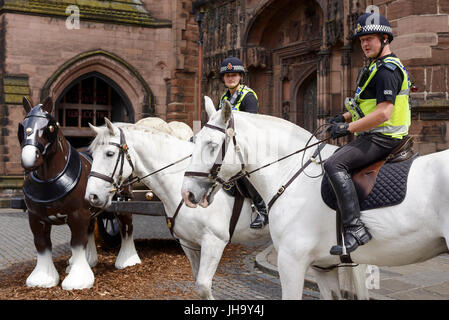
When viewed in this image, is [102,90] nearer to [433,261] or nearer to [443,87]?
[443,87]

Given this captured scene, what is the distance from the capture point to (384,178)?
9.53 ft

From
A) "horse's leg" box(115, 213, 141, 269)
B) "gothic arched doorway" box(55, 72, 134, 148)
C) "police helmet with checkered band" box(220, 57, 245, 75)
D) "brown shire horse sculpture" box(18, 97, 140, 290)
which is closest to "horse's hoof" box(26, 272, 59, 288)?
"brown shire horse sculpture" box(18, 97, 140, 290)

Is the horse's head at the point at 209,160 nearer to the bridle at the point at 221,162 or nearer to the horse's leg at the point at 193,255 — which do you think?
the bridle at the point at 221,162

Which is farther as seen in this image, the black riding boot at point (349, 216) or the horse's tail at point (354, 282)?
the horse's tail at point (354, 282)

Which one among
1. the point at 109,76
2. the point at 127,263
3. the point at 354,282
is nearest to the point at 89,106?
the point at 109,76

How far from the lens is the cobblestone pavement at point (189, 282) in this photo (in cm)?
525

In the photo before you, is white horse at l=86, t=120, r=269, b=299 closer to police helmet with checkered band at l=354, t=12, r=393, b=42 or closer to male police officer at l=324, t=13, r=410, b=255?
male police officer at l=324, t=13, r=410, b=255

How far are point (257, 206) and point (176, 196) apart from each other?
0.78 m

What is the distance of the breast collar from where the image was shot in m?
5.06

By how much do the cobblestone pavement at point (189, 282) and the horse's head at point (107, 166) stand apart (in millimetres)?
1725

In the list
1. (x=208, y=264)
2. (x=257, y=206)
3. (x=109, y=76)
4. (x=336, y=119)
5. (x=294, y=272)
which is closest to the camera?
(x=294, y=272)

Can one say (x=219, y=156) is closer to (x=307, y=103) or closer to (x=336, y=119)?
(x=336, y=119)

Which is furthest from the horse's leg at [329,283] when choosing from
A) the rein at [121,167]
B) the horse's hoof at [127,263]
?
the horse's hoof at [127,263]

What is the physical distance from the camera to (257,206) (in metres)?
4.20
